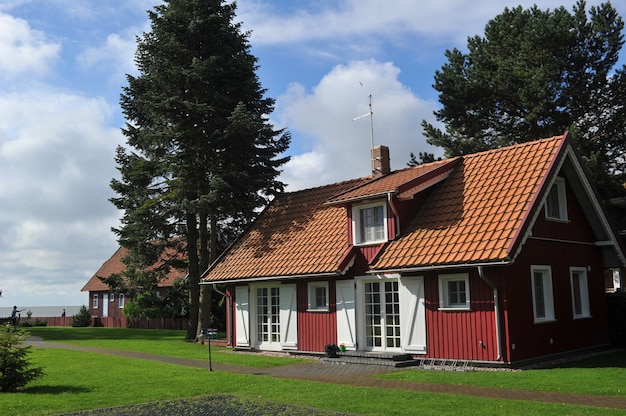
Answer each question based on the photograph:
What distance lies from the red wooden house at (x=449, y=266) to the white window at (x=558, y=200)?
1.7 inches

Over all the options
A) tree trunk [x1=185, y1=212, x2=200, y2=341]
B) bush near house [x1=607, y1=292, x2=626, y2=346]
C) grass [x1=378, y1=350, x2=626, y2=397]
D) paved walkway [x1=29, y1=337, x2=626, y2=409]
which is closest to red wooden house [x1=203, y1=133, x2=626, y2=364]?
bush near house [x1=607, y1=292, x2=626, y2=346]

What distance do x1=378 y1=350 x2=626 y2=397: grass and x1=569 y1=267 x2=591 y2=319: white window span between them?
9.68 feet

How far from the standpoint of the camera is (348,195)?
783 inches

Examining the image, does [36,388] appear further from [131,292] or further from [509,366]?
[131,292]

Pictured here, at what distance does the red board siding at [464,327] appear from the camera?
15.7 metres

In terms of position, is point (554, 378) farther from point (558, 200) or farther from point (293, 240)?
point (293, 240)

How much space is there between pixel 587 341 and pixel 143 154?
21.9 m

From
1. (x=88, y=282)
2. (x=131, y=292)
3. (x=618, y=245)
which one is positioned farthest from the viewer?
(x=88, y=282)

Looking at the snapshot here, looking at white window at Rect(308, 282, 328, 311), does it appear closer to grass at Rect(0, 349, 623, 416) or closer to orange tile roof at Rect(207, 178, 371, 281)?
orange tile roof at Rect(207, 178, 371, 281)

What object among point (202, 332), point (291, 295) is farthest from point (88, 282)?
point (291, 295)

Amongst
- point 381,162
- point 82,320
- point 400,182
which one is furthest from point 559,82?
point 82,320

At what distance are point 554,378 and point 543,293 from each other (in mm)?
4640

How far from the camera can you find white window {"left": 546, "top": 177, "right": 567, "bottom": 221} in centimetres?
1903

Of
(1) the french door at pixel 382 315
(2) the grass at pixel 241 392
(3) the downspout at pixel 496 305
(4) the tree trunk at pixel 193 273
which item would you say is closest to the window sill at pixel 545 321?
(2) the grass at pixel 241 392
